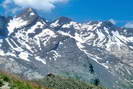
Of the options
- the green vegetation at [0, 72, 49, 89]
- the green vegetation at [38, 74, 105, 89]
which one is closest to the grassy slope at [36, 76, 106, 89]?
the green vegetation at [38, 74, 105, 89]

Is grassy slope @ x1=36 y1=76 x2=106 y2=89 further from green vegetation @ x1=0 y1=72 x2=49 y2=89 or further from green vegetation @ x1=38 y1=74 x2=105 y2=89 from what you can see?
green vegetation @ x1=0 y1=72 x2=49 y2=89

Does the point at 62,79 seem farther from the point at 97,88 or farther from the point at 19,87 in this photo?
the point at 19,87

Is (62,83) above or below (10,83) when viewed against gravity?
above

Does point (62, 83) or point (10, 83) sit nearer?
point (10, 83)

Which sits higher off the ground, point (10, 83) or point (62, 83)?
point (62, 83)

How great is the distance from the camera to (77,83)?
39.8 m

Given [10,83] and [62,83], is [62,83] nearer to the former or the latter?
[62,83]

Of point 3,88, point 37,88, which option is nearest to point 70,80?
point 37,88

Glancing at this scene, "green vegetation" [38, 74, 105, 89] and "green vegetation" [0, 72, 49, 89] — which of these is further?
"green vegetation" [38, 74, 105, 89]

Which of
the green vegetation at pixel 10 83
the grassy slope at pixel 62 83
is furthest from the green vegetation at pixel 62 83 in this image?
A: the green vegetation at pixel 10 83

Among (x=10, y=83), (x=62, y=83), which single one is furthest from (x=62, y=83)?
(x=10, y=83)

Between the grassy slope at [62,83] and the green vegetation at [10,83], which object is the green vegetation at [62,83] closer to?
the grassy slope at [62,83]

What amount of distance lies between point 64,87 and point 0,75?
13594 mm

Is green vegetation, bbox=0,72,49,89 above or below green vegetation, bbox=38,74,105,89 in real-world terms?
below
